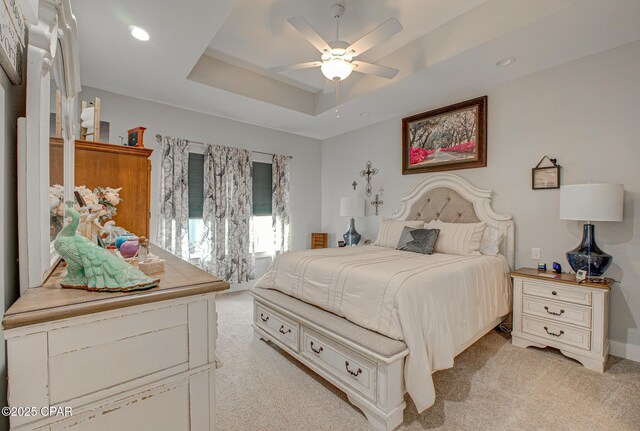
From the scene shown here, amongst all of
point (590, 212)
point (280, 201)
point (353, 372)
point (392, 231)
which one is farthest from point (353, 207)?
point (353, 372)

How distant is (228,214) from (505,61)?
3.81 m

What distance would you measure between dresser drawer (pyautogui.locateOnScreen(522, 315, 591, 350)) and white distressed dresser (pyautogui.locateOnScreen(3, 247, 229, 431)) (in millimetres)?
2808

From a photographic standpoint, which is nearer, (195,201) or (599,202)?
(599,202)

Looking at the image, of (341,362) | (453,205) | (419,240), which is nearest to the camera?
(341,362)

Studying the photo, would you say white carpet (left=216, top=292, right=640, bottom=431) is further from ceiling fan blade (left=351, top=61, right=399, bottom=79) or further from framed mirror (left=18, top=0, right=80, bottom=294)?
ceiling fan blade (left=351, top=61, right=399, bottom=79)

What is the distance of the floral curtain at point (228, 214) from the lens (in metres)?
4.14

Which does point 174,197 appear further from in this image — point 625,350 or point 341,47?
point 625,350

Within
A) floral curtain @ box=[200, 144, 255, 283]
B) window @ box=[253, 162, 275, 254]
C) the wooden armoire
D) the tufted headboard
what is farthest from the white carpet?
window @ box=[253, 162, 275, 254]

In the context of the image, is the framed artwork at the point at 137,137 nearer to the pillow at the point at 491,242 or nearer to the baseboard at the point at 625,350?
the pillow at the point at 491,242

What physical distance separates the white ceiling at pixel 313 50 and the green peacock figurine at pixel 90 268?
191 centimetres

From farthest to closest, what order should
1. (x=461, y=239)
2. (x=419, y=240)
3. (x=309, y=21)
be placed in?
(x=419, y=240)
(x=461, y=239)
(x=309, y=21)

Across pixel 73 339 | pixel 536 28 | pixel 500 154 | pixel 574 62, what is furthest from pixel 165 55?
pixel 574 62

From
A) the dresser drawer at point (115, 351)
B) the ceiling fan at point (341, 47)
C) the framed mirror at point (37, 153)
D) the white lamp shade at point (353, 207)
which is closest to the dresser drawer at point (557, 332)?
the white lamp shade at point (353, 207)

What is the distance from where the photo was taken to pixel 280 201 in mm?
4910
